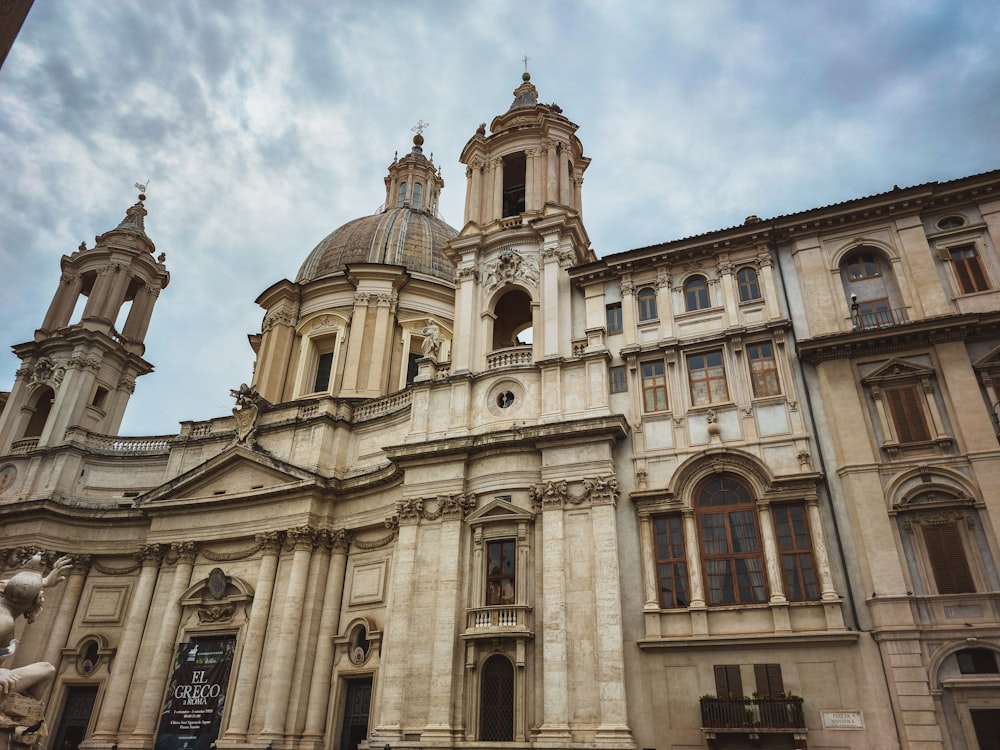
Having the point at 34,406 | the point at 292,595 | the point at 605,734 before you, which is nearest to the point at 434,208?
the point at 34,406

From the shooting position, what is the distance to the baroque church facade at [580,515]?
58.4ft

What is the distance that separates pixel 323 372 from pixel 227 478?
835 centimetres

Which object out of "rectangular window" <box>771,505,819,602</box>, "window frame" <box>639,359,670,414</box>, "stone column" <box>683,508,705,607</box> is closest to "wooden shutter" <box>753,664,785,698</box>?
"rectangular window" <box>771,505,819,602</box>

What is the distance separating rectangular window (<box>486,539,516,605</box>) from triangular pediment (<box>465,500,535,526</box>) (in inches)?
28.5

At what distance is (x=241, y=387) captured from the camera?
31344 mm

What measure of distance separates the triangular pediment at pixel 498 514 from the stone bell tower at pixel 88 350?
2299 centimetres

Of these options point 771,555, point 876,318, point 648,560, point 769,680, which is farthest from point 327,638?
point 876,318

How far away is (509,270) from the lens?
27.3 m

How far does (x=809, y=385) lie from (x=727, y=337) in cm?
283

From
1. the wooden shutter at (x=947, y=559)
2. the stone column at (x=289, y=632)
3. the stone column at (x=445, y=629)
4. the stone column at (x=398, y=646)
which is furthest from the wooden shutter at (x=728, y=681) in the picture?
the stone column at (x=289, y=632)

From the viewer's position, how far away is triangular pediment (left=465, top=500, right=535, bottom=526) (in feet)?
72.4

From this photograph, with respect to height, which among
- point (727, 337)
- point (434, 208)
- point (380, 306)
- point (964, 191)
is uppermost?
point (434, 208)

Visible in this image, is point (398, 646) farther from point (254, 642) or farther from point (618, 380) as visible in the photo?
point (618, 380)

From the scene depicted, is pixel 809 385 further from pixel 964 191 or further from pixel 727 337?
pixel 964 191
